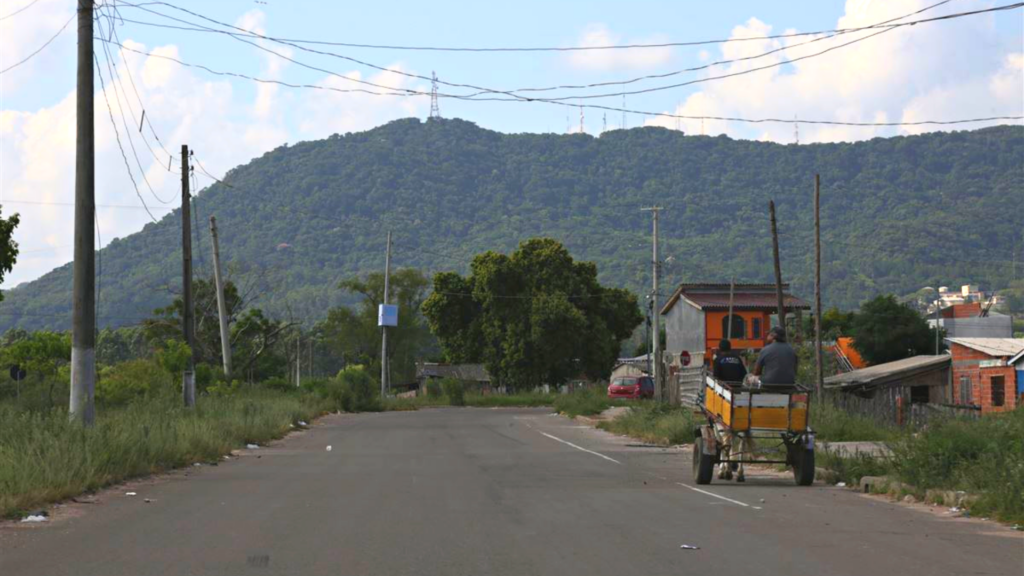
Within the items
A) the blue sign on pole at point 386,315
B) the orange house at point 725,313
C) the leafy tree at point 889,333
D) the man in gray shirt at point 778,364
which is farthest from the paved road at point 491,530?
the orange house at point 725,313

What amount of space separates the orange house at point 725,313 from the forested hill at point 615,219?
1784 inches

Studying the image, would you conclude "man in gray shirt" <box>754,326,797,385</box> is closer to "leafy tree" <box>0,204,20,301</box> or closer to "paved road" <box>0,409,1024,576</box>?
"paved road" <box>0,409,1024,576</box>

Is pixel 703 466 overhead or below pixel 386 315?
below

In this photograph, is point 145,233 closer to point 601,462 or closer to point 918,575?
point 601,462

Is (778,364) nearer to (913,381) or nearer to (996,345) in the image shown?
(996,345)

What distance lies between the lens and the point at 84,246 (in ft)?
69.6

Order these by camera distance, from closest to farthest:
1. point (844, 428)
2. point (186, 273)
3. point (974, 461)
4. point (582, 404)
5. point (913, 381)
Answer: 1. point (974, 461)
2. point (844, 428)
3. point (186, 273)
4. point (582, 404)
5. point (913, 381)

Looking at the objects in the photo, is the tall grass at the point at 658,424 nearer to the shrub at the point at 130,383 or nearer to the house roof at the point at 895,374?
the shrub at the point at 130,383

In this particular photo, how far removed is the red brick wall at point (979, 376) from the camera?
157 feet

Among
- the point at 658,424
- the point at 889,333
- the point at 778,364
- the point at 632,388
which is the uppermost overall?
the point at 889,333

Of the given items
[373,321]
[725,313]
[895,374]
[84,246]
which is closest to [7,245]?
[84,246]

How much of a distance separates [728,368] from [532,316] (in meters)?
62.6

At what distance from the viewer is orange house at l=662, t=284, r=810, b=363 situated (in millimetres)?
85938

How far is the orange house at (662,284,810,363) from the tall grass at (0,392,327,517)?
6011 cm
